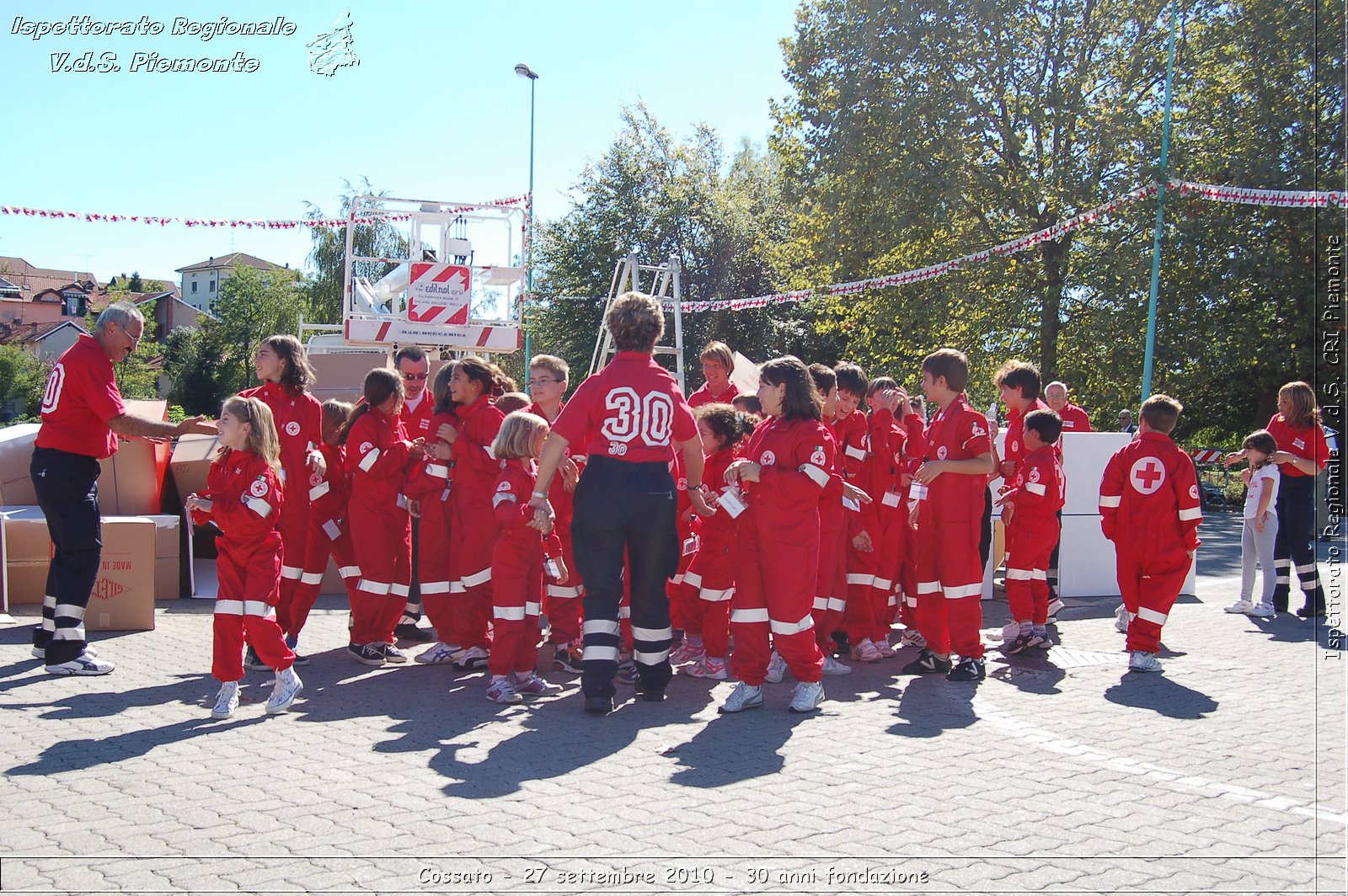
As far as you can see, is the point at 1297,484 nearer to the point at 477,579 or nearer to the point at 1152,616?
the point at 1152,616

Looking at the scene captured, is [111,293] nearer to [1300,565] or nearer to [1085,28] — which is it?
[1085,28]

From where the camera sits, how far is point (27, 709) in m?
5.46

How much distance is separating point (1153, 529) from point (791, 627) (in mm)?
2846

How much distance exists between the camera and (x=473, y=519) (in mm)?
6387

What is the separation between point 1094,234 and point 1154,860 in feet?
67.1

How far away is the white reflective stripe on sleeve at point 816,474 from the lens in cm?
547

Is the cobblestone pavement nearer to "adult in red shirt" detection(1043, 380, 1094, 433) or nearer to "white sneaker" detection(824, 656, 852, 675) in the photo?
"white sneaker" detection(824, 656, 852, 675)

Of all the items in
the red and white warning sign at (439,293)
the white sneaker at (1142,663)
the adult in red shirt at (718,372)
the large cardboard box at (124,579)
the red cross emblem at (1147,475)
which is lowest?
the white sneaker at (1142,663)

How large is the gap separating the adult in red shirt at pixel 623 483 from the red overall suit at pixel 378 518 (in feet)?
5.16

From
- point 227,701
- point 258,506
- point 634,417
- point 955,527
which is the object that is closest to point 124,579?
point 227,701

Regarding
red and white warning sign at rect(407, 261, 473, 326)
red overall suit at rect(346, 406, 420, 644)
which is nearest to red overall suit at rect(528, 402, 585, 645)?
red overall suit at rect(346, 406, 420, 644)

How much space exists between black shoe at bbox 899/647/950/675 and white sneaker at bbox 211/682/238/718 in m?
4.09

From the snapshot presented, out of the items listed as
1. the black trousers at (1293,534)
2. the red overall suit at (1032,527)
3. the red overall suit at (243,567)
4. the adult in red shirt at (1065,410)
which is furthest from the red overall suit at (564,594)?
the black trousers at (1293,534)

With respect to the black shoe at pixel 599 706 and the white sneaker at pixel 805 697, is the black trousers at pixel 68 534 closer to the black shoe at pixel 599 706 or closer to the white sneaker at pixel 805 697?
the black shoe at pixel 599 706
